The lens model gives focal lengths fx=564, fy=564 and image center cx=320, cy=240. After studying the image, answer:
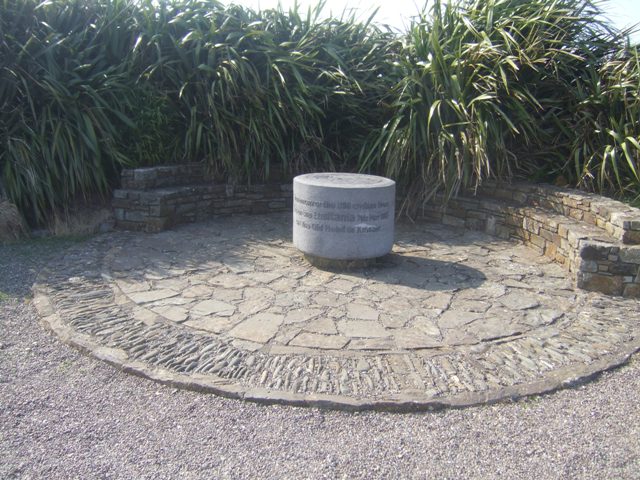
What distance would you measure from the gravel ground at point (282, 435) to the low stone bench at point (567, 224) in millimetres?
1432

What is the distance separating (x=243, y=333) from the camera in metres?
3.67

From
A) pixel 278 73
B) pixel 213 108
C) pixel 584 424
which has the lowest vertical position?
pixel 584 424

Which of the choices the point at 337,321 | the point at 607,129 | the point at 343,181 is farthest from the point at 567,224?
the point at 337,321

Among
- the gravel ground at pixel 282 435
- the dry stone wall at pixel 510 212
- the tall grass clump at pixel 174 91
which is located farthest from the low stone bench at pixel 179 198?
the gravel ground at pixel 282 435

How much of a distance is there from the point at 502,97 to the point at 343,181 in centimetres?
226

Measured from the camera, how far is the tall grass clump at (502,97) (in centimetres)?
586

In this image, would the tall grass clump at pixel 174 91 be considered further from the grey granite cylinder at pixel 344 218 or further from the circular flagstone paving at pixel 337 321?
the grey granite cylinder at pixel 344 218

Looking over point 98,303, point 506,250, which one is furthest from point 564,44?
point 98,303

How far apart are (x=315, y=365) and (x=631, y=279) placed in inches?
109

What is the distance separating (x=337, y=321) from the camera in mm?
3898

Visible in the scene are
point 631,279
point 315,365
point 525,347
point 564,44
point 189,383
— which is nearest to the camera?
point 189,383

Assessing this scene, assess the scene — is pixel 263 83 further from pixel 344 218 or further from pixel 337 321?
pixel 337 321

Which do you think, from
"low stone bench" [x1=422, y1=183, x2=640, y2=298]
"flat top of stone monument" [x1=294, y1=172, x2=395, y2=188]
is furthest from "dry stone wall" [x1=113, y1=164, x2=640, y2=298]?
"flat top of stone monument" [x1=294, y1=172, x2=395, y2=188]

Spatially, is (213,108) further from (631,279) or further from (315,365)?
(631,279)
